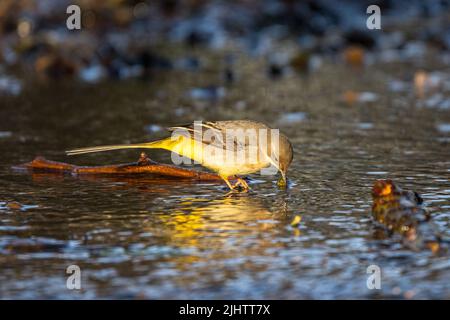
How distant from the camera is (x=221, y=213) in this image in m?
7.33

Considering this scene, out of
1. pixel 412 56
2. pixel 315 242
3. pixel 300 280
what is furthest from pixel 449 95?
pixel 300 280

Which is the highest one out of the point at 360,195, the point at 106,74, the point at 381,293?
the point at 106,74

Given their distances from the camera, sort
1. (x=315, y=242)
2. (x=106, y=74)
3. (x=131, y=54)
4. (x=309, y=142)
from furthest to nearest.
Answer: (x=131, y=54)
(x=106, y=74)
(x=309, y=142)
(x=315, y=242)

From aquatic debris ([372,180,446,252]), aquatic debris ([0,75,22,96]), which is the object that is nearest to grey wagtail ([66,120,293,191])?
aquatic debris ([372,180,446,252])

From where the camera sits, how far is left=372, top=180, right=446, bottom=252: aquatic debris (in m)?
6.22

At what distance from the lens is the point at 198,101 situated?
13.7m

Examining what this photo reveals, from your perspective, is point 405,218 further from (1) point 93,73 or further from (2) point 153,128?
(1) point 93,73

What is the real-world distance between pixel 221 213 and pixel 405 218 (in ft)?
5.22

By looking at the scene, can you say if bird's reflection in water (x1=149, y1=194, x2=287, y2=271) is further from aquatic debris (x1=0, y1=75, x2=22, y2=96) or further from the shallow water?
aquatic debris (x1=0, y1=75, x2=22, y2=96)

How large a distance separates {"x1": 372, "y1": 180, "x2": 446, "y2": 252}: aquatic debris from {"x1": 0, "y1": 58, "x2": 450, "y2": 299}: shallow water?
0.13 meters

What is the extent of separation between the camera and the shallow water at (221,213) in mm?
5613

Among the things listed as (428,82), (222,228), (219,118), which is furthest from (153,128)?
(428,82)

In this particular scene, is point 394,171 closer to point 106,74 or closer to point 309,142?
point 309,142

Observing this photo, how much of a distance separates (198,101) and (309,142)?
141 inches
